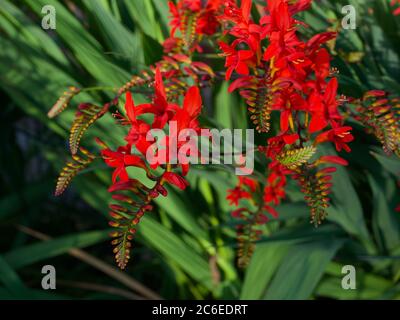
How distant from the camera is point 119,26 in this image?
1.10 m

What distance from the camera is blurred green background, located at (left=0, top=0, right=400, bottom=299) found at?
109cm

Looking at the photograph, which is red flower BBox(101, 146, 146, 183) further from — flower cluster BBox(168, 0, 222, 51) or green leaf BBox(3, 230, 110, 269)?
green leaf BBox(3, 230, 110, 269)

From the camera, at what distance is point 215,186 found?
124 cm

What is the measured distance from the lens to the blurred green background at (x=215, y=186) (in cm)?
109

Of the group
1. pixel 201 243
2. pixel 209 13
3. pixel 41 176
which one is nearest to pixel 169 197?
pixel 201 243

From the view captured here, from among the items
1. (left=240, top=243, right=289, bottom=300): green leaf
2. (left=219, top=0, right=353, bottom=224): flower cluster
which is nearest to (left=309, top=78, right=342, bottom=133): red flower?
(left=219, top=0, right=353, bottom=224): flower cluster

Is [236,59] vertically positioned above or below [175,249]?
above

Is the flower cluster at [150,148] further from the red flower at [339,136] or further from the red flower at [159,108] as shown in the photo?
the red flower at [339,136]

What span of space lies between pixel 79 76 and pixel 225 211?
40 cm

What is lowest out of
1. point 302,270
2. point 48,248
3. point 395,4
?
point 302,270

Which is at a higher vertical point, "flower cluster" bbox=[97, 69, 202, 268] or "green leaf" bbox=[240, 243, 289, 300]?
"flower cluster" bbox=[97, 69, 202, 268]

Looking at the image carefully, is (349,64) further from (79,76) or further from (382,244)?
(79,76)

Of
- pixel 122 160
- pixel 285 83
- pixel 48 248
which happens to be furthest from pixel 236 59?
pixel 48 248

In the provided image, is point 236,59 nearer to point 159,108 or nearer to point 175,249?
point 159,108
